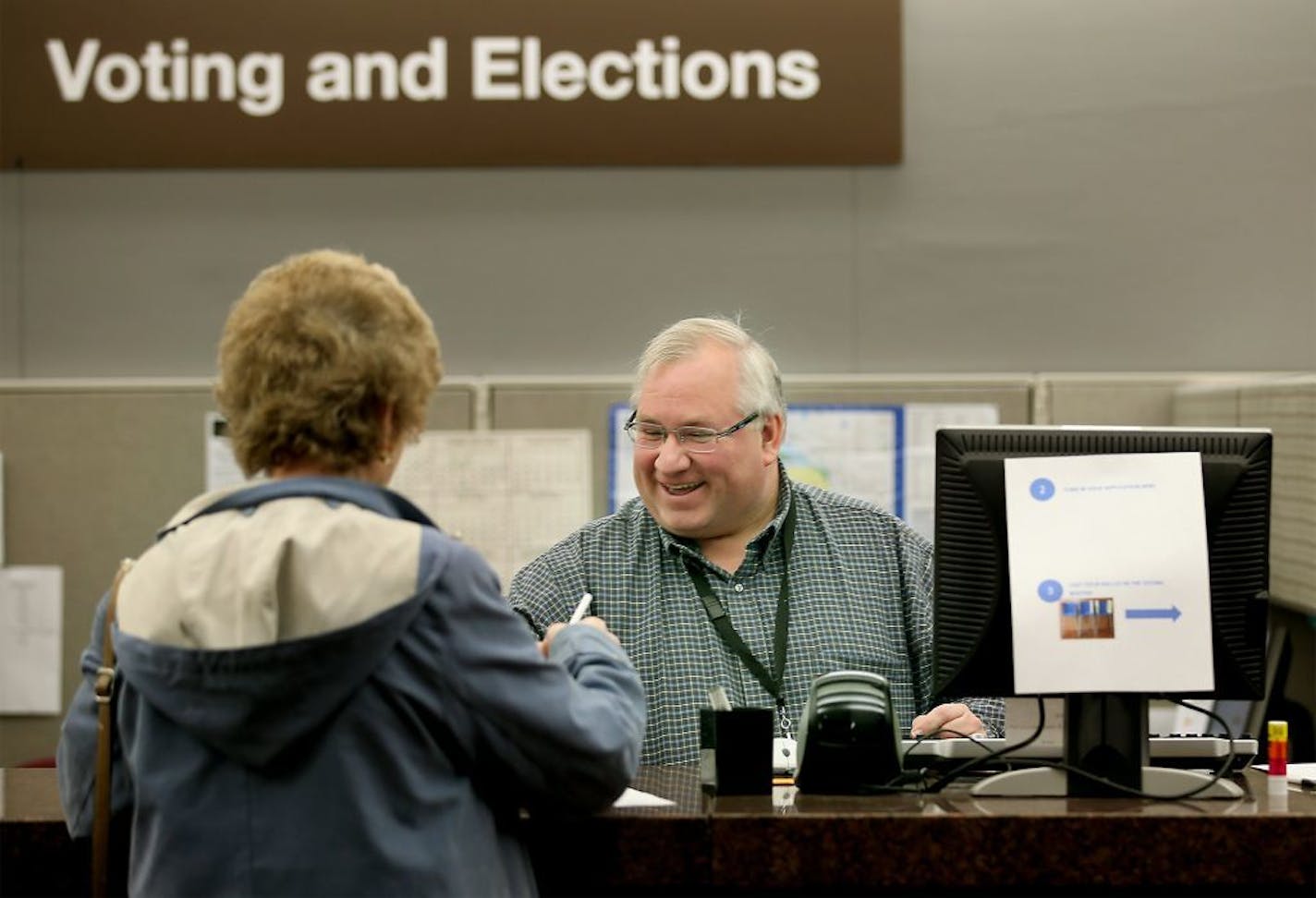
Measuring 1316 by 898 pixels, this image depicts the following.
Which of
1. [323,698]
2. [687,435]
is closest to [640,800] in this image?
[323,698]

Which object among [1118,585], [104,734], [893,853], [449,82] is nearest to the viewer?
[104,734]

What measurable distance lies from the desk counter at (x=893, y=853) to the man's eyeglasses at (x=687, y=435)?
0.91 m

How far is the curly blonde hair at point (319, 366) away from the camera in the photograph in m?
1.33

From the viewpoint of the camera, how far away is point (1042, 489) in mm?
1831

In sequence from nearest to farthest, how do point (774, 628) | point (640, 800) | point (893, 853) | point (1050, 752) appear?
point (893, 853) < point (640, 800) < point (1050, 752) < point (774, 628)

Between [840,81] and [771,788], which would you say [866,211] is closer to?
[840,81]

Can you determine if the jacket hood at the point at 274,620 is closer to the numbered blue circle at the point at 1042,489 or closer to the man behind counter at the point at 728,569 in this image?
the numbered blue circle at the point at 1042,489

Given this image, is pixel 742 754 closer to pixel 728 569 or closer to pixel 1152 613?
pixel 1152 613

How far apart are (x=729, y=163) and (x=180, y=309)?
1416mm

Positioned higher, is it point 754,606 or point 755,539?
point 755,539

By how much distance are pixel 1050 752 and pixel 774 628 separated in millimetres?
577

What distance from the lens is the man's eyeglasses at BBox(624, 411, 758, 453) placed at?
2.41 metres

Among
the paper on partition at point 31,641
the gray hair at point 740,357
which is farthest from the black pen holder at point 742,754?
the paper on partition at point 31,641

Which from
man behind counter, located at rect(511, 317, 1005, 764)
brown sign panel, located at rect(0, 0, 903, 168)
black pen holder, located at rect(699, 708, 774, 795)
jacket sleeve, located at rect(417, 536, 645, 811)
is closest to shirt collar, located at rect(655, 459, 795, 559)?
man behind counter, located at rect(511, 317, 1005, 764)
